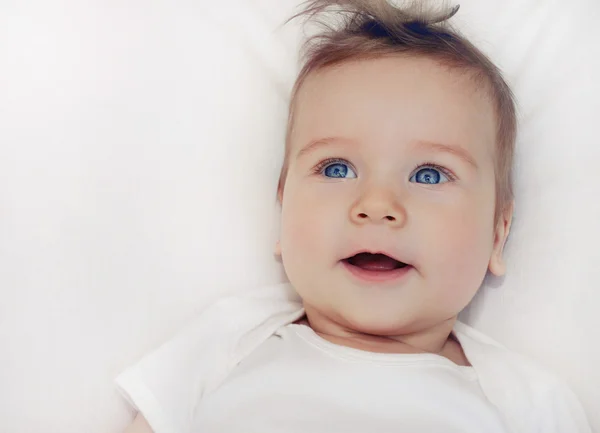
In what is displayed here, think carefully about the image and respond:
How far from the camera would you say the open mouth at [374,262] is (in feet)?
3.67

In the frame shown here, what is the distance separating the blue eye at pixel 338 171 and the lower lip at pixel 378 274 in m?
0.15

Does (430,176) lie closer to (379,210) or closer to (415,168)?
(415,168)

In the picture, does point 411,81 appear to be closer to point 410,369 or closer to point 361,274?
point 361,274

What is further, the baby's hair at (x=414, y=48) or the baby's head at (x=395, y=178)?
the baby's hair at (x=414, y=48)

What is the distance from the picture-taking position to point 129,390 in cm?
114

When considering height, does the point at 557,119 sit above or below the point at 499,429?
above

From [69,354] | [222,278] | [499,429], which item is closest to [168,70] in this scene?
[222,278]

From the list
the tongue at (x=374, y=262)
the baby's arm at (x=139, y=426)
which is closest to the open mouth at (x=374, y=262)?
the tongue at (x=374, y=262)

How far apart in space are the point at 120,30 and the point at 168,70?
0.11 metres

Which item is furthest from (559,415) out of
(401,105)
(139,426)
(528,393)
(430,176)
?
(139,426)

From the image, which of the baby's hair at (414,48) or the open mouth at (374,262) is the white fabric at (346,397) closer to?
the open mouth at (374,262)

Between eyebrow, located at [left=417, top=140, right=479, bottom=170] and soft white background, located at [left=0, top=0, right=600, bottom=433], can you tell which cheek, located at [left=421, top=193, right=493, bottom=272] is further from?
soft white background, located at [left=0, top=0, right=600, bottom=433]

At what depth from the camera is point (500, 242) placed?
4.13 ft

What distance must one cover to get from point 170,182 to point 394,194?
A: 0.44m
